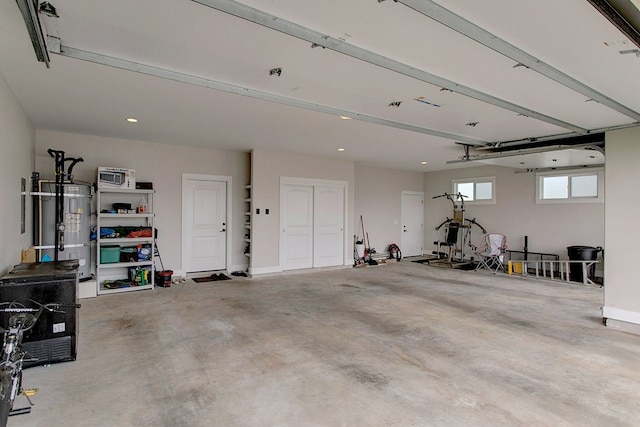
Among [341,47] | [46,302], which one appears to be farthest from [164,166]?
[341,47]

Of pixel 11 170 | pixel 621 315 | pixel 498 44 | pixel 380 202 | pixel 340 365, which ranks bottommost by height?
pixel 340 365

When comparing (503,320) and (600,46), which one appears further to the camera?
(503,320)

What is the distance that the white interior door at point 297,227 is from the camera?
7.61 m

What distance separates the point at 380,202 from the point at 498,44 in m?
7.56

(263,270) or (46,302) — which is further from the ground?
(46,302)

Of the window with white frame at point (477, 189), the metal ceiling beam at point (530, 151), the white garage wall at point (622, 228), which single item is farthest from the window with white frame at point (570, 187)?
the white garage wall at point (622, 228)

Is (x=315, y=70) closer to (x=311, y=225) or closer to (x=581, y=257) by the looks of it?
(x=311, y=225)

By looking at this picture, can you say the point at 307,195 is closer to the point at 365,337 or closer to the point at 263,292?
the point at 263,292

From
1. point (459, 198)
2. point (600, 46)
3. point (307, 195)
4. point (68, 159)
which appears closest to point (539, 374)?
point (600, 46)

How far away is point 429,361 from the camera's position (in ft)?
10.5

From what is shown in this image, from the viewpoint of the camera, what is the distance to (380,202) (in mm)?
9875

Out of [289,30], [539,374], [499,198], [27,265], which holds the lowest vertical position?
[539,374]

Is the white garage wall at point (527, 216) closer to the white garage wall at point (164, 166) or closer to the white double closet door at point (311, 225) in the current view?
the white double closet door at point (311, 225)

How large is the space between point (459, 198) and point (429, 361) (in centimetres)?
762
